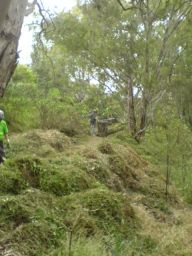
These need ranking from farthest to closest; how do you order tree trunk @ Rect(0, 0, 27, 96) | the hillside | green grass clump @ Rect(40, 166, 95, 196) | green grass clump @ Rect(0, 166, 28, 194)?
1. green grass clump @ Rect(40, 166, 95, 196)
2. green grass clump @ Rect(0, 166, 28, 194)
3. the hillside
4. tree trunk @ Rect(0, 0, 27, 96)

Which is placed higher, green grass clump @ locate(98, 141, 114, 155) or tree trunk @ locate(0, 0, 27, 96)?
tree trunk @ locate(0, 0, 27, 96)

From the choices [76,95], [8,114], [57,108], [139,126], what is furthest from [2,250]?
[76,95]

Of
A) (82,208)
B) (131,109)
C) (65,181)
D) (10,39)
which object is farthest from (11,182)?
(131,109)

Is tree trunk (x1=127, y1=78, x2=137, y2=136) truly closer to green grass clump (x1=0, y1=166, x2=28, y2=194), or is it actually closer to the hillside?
the hillside

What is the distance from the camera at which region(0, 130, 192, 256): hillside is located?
21.5 feet

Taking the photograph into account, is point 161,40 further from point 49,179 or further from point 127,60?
point 49,179

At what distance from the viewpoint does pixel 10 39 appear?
14.8 ft

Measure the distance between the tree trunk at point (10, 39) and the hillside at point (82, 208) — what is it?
7.16ft

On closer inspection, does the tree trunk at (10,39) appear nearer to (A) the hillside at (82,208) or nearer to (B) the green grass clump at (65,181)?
(A) the hillside at (82,208)

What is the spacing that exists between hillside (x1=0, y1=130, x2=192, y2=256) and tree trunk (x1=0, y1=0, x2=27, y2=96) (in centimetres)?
218

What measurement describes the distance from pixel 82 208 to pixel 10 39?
4.17m

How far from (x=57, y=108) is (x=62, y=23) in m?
7.99

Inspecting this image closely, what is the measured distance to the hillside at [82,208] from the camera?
21.5 ft

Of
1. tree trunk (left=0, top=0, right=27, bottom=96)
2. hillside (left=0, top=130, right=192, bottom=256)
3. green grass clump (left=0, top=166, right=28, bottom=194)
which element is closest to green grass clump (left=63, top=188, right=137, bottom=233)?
hillside (left=0, top=130, right=192, bottom=256)
